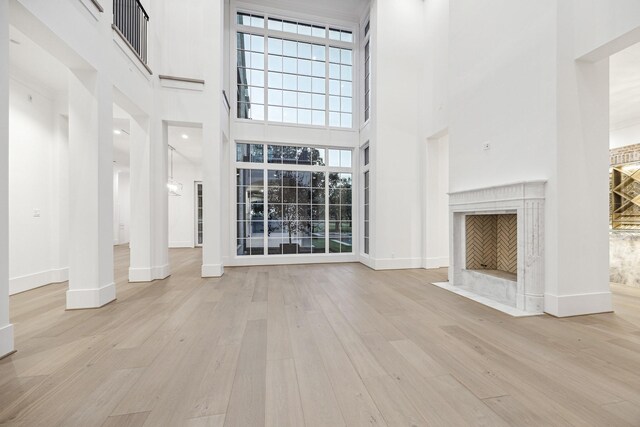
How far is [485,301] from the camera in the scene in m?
3.36

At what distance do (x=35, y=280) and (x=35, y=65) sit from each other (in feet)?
9.80

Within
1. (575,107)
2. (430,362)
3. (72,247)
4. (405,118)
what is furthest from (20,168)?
(575,107)

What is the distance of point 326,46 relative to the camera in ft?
21.7

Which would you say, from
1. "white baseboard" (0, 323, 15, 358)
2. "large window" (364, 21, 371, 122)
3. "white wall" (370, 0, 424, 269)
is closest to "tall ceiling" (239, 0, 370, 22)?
"large window" (364, 21, 371, 122)

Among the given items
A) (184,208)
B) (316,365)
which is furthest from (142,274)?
(184,208)

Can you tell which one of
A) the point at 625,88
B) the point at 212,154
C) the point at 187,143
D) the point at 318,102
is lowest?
the point at 212,154

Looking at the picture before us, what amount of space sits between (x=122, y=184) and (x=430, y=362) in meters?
12.8

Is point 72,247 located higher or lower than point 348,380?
higher

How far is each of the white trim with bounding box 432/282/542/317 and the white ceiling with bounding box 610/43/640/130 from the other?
3404mm

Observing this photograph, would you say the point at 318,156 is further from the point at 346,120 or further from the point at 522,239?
the point at 522,239

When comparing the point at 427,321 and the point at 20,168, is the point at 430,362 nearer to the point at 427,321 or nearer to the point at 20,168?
the point at 427,321

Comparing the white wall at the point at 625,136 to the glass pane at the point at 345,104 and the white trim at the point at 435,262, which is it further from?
the glass pane at the point at 345,104

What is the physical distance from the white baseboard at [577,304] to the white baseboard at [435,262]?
260cm

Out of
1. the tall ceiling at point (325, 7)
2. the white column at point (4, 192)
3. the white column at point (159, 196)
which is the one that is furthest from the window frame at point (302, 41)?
the white column at point (4, 192)
